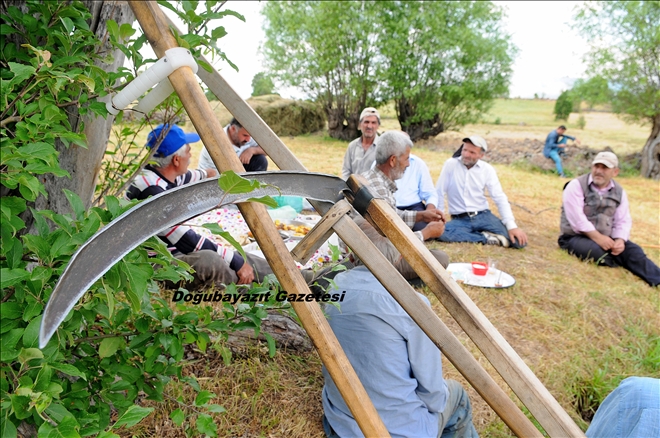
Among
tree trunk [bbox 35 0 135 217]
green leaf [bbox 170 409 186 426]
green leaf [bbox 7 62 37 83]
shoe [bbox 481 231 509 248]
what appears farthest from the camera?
shoe [bbox 481 231 509 248]

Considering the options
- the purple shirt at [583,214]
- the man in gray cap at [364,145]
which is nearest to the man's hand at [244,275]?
the man in gray cap at [364,145]

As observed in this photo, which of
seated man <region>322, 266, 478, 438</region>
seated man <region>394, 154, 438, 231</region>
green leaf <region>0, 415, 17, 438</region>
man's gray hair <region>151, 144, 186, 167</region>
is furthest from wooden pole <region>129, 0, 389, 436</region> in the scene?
seated man <region>394, 154, 438, 231</region>

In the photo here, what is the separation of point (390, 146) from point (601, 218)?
3293 millimetres

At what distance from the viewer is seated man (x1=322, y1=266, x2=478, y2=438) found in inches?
80.0

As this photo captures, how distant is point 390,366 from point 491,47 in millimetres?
16487

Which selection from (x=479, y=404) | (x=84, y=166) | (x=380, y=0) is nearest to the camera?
(x=84, y=166)

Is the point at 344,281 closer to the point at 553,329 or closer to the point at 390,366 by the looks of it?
the point at 390,366

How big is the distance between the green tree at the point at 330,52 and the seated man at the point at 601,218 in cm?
1179

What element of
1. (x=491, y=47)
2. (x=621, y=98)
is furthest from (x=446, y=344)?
(x=491, y=47)

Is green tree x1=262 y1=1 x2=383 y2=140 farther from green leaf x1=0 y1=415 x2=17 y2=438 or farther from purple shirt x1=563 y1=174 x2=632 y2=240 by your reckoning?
green leaf x1=0 y1=415 x2=17 y2=438

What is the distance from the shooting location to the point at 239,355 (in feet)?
8.31

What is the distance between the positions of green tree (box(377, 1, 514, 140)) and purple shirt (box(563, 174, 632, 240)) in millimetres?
11331

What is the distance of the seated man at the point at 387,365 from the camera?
2.03 m

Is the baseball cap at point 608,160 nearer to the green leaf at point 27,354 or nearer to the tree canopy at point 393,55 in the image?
the green leaf at point 27,354
